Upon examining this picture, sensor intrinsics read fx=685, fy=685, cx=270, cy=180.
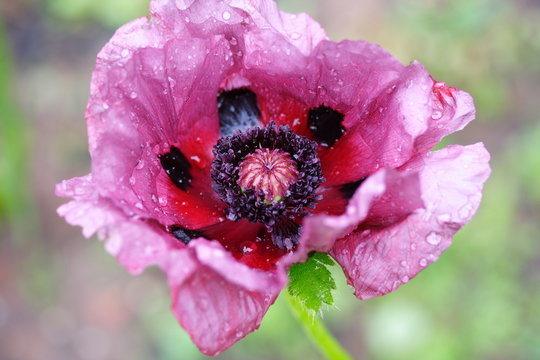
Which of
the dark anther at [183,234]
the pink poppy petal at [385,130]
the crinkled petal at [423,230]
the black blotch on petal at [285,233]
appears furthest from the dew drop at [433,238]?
the dark anther at [183,234]

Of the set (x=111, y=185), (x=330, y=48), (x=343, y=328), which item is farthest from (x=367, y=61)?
(x=343, y=328)

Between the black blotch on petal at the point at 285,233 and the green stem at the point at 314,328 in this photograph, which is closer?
the green stem at the point at 314,328

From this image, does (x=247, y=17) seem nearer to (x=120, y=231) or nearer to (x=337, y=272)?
(x=120, y=231)

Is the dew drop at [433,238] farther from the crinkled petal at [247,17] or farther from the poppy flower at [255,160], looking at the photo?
the crinkled petal at [247,17]

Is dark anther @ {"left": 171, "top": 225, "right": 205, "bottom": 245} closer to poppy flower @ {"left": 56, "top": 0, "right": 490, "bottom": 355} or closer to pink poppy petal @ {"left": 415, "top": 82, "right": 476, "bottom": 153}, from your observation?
poppy flower @ {"left": 56, "top": 0, "right": 490, "bottom": 355}

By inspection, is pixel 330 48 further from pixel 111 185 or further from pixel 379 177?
pixel 111 185
